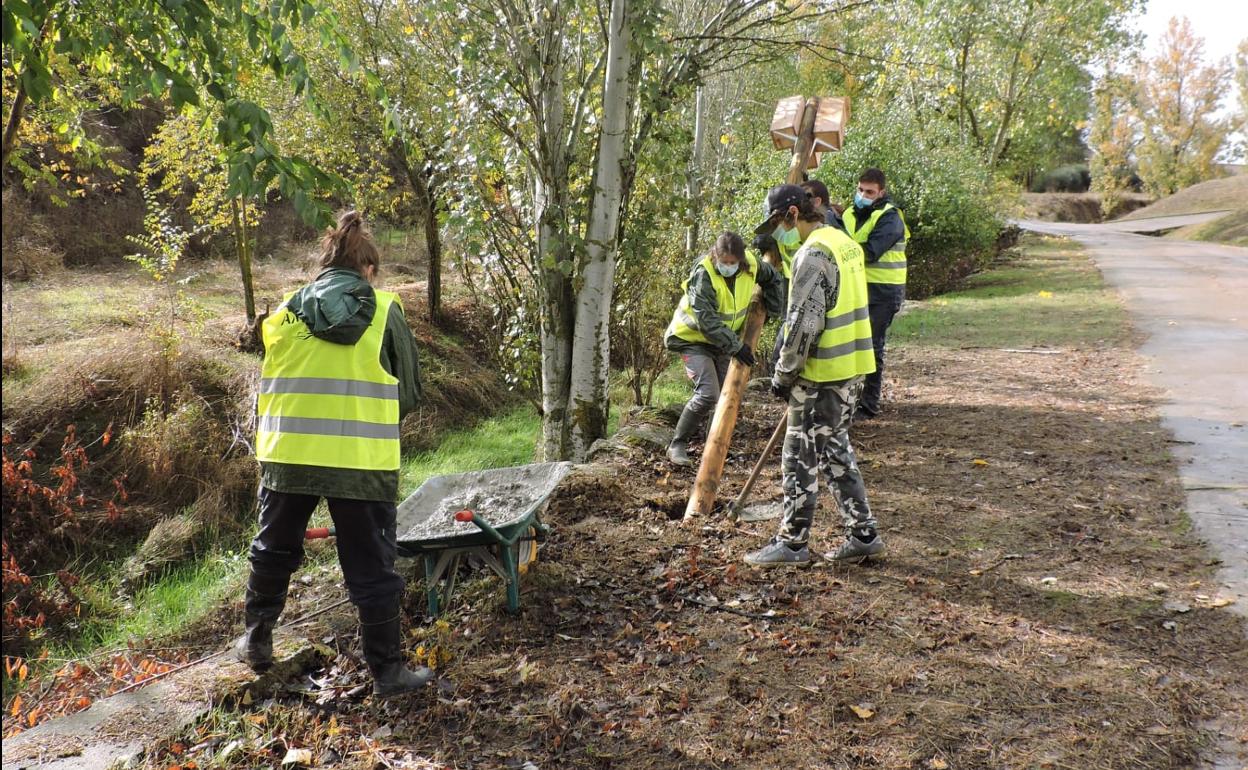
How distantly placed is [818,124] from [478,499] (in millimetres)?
4029

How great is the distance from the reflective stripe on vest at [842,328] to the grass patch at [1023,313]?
25.0 feet

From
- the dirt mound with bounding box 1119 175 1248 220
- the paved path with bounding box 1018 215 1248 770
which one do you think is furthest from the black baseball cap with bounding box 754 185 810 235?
the dirt mound with bounding box 1119 175 1248 220

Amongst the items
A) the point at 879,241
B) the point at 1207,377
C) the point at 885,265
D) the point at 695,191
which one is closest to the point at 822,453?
the point at 879,241

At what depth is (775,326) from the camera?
8.98m

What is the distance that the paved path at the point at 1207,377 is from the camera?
185 inches

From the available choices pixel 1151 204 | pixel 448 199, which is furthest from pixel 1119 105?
pixel 448 199

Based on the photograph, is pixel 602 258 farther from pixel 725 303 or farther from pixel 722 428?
pixel 722 428

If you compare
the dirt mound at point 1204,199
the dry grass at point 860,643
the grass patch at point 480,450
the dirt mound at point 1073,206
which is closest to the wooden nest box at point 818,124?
the dry grass at point 860,643

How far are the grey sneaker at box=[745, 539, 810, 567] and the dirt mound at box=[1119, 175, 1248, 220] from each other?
141 ft

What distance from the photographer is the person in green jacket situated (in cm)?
331

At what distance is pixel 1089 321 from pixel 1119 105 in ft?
147

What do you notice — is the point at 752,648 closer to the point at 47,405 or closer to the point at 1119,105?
the point at 47,405

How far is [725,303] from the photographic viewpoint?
630 centimetres

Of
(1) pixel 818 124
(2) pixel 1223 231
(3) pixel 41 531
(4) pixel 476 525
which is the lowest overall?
(3) pixel 41 531
